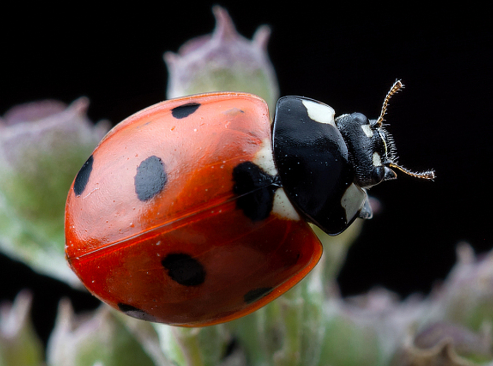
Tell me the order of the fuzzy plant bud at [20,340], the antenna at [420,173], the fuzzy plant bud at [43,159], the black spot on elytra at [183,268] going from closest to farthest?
the black spot on elytra at [183,268] → the antenna at [420,173] → the fuzzy plant bud at [43,159] → the fuzzy plant bud at [20,340]

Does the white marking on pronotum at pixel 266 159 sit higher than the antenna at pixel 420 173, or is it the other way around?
the white marking on pronotum at pixel 266 159

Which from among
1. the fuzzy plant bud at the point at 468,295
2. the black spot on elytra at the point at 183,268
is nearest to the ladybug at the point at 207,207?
the black spot on elytra at the point at 183,268

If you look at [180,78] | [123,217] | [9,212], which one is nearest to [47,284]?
[9,212]

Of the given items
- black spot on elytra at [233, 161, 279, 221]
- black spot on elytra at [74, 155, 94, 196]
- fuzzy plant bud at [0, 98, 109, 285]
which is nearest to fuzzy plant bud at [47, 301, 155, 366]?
fuzzy plant bud at [0, 98, 109, 285]

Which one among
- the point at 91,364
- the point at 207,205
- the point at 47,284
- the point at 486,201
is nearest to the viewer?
the point at 207,205

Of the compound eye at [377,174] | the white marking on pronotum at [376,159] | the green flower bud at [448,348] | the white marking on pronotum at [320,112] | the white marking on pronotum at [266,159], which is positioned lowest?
the green flower bud at [448,348]

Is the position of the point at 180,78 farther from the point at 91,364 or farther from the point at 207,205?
the point at 91,364

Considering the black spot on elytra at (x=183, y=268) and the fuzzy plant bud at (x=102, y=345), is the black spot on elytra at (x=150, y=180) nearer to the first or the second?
the black spot on elytra at (x=183, y=268)

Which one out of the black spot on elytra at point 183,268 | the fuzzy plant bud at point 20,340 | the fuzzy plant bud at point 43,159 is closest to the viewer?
the black spot on elytra at point 183,268
